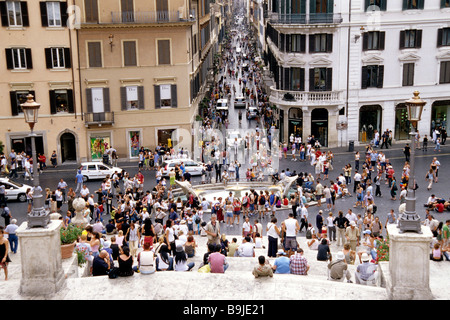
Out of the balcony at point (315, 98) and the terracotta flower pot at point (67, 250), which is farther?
the balcony at point (315, 98)

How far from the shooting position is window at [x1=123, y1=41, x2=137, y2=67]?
4212 cm

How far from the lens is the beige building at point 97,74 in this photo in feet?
134

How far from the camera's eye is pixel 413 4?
147 ft

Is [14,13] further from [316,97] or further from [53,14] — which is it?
[316,97]

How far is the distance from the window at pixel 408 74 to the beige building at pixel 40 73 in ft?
81.4

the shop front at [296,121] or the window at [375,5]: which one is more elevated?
the window at [375,5]

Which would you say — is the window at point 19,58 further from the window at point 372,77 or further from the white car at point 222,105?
the window at point 372,77

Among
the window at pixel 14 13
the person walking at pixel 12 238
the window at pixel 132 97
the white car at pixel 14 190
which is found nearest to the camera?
the person walking at pixel 12 238

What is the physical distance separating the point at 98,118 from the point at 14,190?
35.4ft

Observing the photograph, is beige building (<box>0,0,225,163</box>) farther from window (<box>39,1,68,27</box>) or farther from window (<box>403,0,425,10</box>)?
window (<box>403,0,425,10</box>)

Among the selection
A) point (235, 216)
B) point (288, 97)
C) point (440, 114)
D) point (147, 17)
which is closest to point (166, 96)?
point (147, 17)

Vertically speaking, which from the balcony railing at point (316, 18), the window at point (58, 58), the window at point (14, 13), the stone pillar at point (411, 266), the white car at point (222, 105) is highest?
the window at point (14, 13)

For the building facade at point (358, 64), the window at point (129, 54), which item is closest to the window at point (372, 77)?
the building facade at point (358, 64)

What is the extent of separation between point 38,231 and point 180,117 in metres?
31.4
